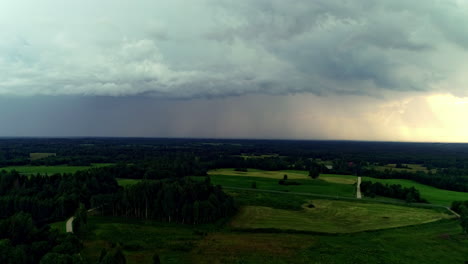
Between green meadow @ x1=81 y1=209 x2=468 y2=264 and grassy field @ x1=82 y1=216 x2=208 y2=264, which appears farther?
grassy field @ x1=82 y1=216 x2=208 y2=264

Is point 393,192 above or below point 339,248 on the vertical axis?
above

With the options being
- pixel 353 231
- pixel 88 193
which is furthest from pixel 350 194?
pixel 88 193

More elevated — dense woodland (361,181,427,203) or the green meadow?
dense woodland (361,181,427,203)

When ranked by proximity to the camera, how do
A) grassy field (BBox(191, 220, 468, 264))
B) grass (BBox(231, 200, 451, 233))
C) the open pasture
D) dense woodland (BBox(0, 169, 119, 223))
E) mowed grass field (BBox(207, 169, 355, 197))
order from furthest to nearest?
1. mowed grass field (BBox(207, 169, 355, 197))
2. the open pasture
3. dense woodland (BBox(0, 169, 119, 223))
4. grass (BBox(231, 200, 451, 233))
5. grassy field (BBox(191, 220, 468, 264))

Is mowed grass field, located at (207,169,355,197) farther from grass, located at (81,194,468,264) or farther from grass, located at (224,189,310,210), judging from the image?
grass, located at (81,194,468,264)

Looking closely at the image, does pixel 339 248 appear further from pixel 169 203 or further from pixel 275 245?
pixel 169 203

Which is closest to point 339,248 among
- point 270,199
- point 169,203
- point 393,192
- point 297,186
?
point 270,199

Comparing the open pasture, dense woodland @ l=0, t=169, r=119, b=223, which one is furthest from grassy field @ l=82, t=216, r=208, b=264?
the open pasture

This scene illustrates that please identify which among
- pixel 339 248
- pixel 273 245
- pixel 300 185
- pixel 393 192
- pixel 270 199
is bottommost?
pixel 273 245

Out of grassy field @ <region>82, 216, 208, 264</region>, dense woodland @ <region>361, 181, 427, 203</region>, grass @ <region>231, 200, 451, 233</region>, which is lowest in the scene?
grassy field @ <region>82, 216, 208, 264</region>

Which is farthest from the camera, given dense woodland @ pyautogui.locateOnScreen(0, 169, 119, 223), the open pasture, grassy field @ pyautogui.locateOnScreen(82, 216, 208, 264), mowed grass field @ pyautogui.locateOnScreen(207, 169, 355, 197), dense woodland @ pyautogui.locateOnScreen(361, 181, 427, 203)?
mowed grass field @ pyautogui.locateOnScreen(207, 169, 355, 197)
